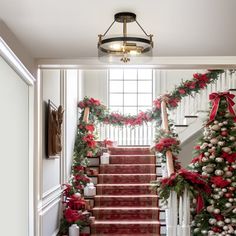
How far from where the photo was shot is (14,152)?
11.6ft

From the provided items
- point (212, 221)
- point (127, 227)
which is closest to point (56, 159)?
point (127, 227)

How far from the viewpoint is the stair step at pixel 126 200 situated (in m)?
7.07

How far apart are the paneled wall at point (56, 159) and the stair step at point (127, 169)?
2.61 feet

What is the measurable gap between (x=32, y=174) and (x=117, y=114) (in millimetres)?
4928

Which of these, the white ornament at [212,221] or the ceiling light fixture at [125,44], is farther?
the white ornament at [212,221]

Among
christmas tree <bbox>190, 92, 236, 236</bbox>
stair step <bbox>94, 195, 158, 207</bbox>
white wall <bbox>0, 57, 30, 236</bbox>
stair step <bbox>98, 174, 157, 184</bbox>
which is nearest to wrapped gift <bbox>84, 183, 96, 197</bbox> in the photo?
stair step <bbox>94, 195, 158, 207</bbox>

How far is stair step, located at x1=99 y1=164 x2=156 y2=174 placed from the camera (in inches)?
317

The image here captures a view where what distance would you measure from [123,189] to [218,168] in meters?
2.28

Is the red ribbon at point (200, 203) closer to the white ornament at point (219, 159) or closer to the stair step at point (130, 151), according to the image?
the white ornament at point (219, 159)

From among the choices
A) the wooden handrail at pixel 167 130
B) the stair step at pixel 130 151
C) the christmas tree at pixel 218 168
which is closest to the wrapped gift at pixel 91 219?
the wooden handrail at pixel 167 130

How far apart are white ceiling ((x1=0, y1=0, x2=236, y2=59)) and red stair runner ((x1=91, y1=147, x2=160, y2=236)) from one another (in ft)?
8.47

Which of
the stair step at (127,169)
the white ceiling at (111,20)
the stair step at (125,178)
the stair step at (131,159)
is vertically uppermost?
the white ceiling at (111,20)

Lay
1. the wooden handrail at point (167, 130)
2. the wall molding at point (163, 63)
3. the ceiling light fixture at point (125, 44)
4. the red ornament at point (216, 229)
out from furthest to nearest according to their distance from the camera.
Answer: the wooden handrail at point (167, 130)
the red ornament at point (216, 229)
the wall molding at point (163, 63)
the ceiling light fixture at point (125, 44)

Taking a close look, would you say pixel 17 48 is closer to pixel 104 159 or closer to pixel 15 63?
pixel 15 63
